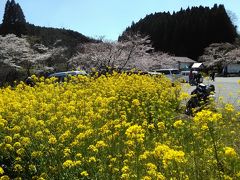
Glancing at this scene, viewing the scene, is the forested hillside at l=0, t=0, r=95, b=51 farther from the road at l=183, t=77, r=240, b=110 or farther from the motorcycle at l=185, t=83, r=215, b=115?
the motorcycle at l=185, t=83, r=215, b=115

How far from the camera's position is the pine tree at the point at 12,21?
4903 centimetres

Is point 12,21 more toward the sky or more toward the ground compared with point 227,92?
more toward the sky

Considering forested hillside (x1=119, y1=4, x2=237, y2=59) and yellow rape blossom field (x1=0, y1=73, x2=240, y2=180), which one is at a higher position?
forested hillside (x1=119, y1=4, x2=237, y2=59)

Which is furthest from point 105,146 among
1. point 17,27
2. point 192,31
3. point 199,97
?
point 192,31

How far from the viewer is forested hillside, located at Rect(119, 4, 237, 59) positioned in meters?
77.4

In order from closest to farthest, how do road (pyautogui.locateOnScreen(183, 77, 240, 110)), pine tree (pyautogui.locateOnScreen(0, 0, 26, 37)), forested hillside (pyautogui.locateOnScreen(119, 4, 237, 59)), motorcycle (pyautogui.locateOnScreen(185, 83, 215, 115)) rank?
motorcycle (pyautogui.locateOnScreen(185, 83, 215, 115)), road (pyautogui.locateOnScreen(183, 77, 240, 110)), pine tree (pyautogui.locateOnScreen(0, 0, 26, 37)), forested hillside (pyautogui.locateOnScreen(119, 4, 237, 59))

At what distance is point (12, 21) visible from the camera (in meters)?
49.8

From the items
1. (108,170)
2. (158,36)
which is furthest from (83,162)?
(158,36)

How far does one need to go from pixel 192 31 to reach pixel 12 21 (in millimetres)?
37091

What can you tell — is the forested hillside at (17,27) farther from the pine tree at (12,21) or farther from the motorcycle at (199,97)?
the motorcycle at (199,97)

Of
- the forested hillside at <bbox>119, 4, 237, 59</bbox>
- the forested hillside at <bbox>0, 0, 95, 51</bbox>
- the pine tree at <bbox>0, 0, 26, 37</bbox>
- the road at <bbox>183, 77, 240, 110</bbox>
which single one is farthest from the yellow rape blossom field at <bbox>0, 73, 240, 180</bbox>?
the forested hillside at <bbox>119, 4, 237, 59</bbox>

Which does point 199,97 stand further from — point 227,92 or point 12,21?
point 12,21

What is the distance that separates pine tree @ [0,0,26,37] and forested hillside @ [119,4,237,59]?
28827 millimetres

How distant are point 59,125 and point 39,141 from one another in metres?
0.68
